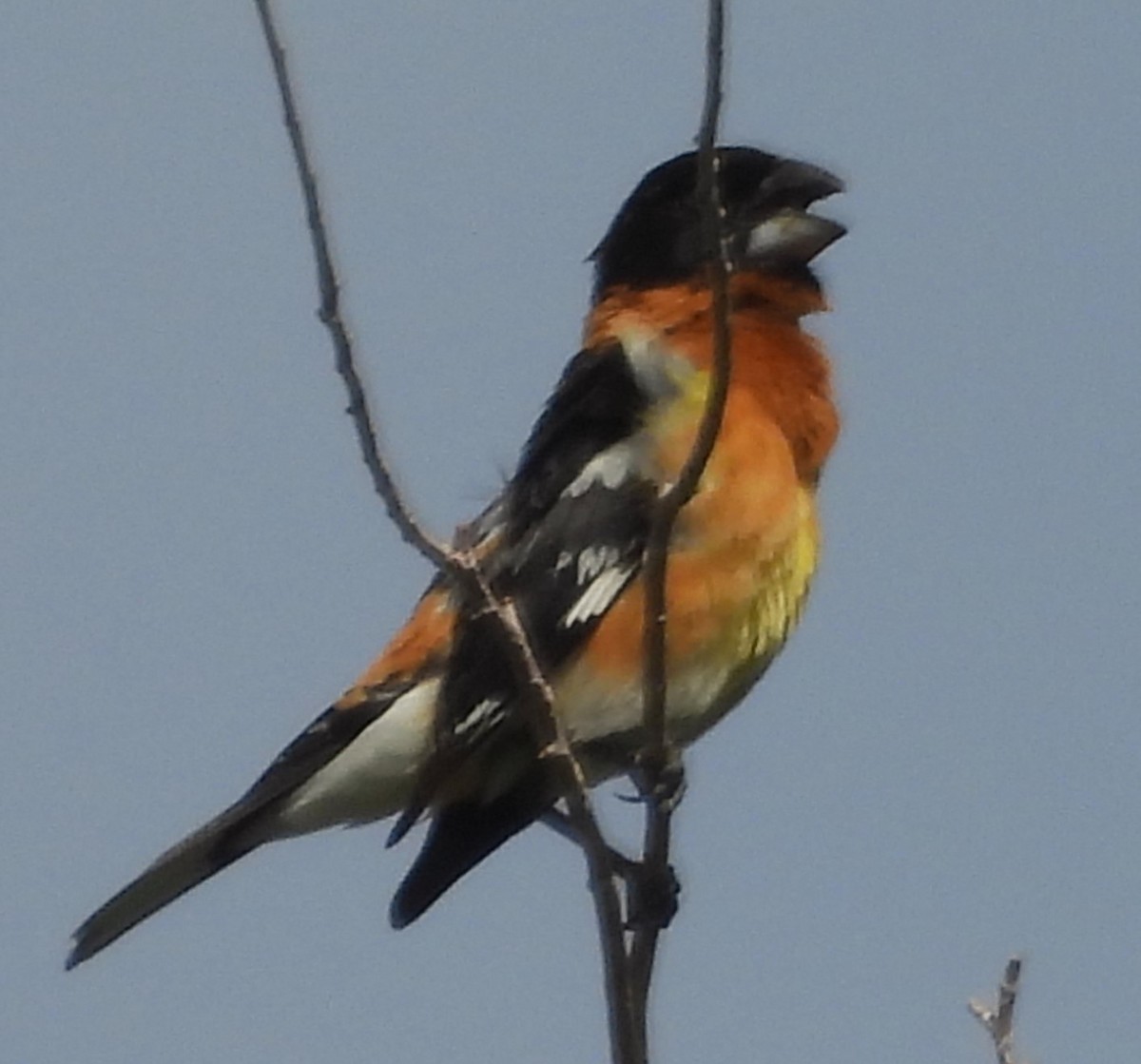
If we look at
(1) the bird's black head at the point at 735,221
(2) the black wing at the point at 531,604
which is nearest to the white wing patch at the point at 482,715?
(2) the black wing at the point at 531,604

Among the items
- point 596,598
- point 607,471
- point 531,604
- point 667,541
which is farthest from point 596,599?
point 667,541

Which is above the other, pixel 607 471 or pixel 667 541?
pixel 607 471

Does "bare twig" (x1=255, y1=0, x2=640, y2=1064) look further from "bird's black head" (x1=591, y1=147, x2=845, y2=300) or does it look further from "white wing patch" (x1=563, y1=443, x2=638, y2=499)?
"bird's black head" (x1=591, y1=147, x2=845, y2=300)

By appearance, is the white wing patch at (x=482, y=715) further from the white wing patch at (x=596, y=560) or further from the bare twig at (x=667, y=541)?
the bare twig at (x=667, y=541)

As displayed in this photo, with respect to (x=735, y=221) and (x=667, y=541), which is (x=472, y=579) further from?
(x=735, y=221)

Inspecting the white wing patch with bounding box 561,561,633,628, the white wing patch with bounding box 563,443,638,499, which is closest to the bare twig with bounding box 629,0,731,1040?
the white wing patch with bounding box 561,561,633,628
